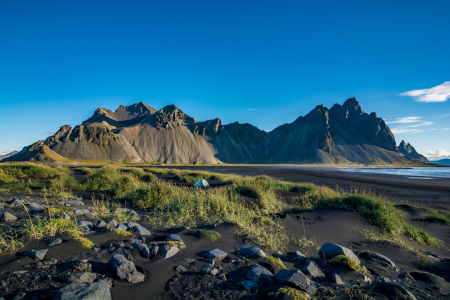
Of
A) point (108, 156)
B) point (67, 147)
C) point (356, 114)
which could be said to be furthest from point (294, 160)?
point (67, 147)

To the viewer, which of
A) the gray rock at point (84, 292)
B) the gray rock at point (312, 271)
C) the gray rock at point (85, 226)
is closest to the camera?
the gray rock at point (84, 292)

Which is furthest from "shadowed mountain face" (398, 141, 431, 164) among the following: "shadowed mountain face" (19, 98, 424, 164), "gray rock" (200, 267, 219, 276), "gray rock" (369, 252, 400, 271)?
"gray rock" (200, 267, 219, 276)

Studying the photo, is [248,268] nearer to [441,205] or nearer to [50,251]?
[50,251]

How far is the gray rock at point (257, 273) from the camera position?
3016mm

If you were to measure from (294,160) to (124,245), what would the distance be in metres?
136

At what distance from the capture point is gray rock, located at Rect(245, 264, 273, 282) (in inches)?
119

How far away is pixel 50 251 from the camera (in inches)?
132

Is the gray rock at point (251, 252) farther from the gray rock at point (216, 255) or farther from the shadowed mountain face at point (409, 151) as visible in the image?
the shadowed mountain face at point (409, 151)

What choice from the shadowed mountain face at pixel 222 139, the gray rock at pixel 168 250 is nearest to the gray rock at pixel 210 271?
the gray rock at pixel 168 250

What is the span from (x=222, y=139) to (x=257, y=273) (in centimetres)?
13459

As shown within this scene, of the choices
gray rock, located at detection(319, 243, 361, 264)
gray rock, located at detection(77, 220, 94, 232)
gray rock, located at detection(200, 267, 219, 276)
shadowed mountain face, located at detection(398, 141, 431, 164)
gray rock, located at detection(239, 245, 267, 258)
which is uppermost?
shadowed mountain face, located at detection(398, 141, 431, 164)

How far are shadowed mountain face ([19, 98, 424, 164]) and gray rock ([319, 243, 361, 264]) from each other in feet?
324

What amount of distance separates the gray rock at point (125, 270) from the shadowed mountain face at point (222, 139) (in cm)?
9848

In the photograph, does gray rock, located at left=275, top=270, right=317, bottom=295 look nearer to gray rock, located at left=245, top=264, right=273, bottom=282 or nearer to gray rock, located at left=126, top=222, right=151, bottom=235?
gray rock, located at left=245, top=264, right=273, bottom=282
